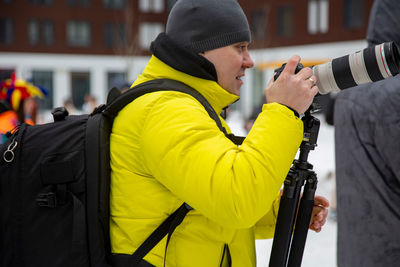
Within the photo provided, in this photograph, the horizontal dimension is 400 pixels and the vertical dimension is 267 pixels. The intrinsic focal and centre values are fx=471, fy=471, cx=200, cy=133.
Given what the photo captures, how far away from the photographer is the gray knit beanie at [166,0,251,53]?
1630mm

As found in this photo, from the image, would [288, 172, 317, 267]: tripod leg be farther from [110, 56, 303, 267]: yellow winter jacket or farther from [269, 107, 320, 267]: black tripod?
[110, 56, 303, 267]: yellow winter jacket

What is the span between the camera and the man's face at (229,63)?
1641 mm

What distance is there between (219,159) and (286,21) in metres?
27.2

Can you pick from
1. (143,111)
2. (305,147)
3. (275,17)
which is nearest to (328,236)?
(305,147)

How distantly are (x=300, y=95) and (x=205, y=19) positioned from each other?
46 centimetres

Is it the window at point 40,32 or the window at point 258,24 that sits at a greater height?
the window at point 258,24

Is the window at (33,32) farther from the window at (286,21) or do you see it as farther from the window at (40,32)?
the window at (286,21)

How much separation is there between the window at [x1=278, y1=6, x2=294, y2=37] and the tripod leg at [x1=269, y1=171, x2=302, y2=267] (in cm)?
2634

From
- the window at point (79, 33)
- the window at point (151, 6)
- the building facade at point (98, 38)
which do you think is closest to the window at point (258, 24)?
the building facade at point (98, 38)

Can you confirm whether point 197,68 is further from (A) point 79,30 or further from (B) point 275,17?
(A) point 79,30

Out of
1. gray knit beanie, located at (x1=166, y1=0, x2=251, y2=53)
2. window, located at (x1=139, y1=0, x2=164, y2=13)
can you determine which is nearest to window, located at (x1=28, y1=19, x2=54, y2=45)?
window, located at (x1=139, y1=0, x2=164, y2=13)

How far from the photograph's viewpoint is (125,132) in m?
1.53

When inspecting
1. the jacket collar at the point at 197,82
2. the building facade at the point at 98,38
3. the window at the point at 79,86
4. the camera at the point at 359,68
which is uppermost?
the camera at the point at 359,68

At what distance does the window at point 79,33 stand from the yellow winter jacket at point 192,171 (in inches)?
1252
